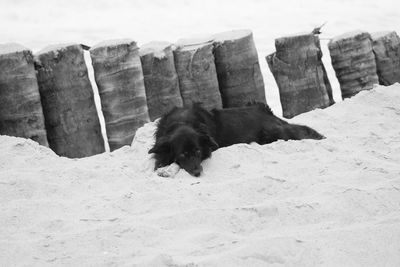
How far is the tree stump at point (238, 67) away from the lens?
24.1 feet

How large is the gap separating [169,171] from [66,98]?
1.78 metres

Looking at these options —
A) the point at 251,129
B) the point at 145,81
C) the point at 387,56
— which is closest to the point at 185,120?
the point at 251,129

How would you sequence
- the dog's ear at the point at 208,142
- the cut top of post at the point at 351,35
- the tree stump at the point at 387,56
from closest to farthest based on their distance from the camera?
the dog's ear at the point at 208,142, the cut top of post at the point at 351,35, the tree stump at the point at 387,56

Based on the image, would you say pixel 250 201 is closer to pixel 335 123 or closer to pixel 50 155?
pixel 50 155

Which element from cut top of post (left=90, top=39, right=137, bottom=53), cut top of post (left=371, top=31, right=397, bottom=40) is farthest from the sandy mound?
cut top of post (left=371, top=31, right=397, bottom=40)

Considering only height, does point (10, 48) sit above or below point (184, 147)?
above

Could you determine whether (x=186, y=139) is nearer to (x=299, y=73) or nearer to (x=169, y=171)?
(x=169, y=171)

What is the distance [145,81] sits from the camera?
22.7ft

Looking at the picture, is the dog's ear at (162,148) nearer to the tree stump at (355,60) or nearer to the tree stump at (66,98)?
the tree stump at (66,98)

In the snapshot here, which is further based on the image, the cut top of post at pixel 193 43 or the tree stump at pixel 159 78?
the cut top of post at pixel 193 43

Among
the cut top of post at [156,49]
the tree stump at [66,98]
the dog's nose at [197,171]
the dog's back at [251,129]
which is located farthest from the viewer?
the cut top of post at [156,49]

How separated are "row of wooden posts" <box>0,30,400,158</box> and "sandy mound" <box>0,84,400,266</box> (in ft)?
2.35

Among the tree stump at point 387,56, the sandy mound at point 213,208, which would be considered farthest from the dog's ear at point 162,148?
the tree stump at point 387,56

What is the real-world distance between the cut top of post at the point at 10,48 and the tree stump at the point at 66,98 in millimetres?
247
